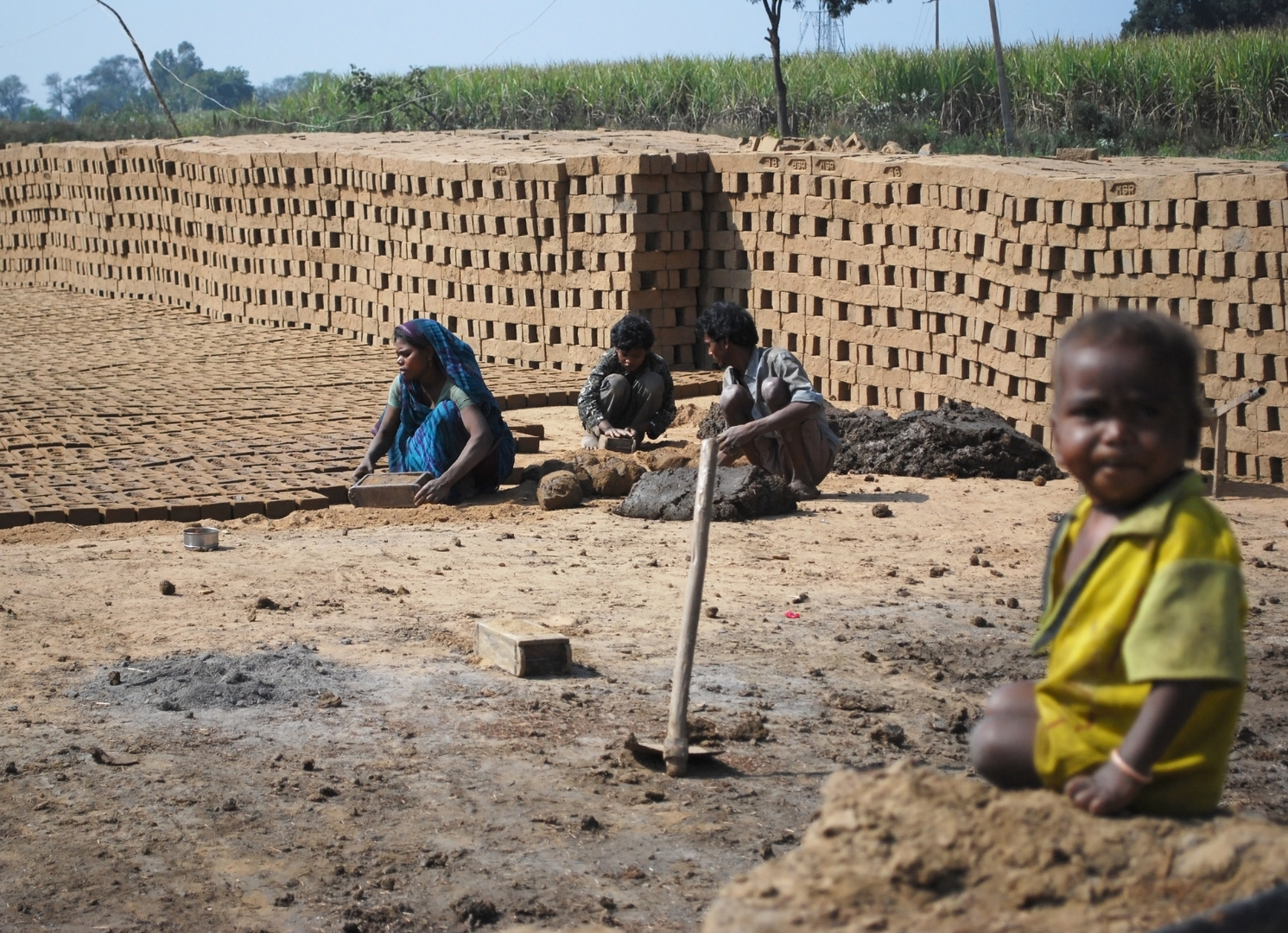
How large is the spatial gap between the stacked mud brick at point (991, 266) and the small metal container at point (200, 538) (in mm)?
4432

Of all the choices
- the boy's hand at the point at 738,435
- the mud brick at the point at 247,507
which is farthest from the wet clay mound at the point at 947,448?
the mud brick at the point at 247,507

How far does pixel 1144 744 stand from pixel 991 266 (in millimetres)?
7705

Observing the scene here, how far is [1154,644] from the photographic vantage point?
2.02m

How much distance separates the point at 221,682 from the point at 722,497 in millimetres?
3046

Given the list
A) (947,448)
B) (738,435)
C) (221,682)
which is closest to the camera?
(221,682)

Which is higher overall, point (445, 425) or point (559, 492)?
point (445, 425)

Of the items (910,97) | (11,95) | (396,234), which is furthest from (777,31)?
(11,95)

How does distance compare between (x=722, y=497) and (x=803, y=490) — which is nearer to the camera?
(x=722, y=497)

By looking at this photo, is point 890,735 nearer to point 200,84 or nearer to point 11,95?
point 200,84

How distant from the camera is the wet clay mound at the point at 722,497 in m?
7.25

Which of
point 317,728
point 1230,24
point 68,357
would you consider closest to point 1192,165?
point 317,728

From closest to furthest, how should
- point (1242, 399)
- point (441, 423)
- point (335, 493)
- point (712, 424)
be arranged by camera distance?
point (1242, 399)
point (441, 423)
point (335, 493)
point (712, 424)

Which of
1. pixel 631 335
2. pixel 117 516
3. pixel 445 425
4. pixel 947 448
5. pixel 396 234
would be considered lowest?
pixel 117 516

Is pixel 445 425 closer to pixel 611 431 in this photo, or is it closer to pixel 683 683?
pixel 611 431
